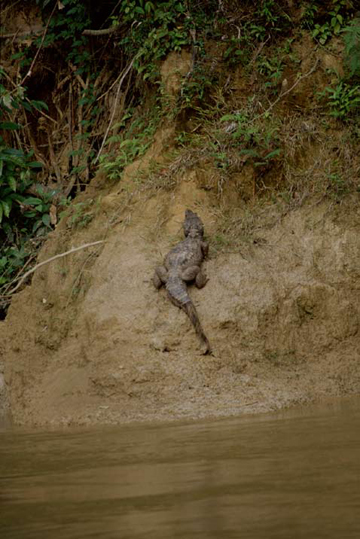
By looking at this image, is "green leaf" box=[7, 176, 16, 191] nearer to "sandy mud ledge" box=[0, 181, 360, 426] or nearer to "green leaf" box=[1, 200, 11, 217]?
"green leaf" box=[1, 200, 11, 217]

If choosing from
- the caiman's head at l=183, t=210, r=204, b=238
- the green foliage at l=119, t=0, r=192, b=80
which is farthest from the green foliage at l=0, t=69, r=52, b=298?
the caiman's head at l=183, t=210, r=204, b=238

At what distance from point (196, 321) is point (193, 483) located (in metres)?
3.87

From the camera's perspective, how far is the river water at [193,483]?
290cm

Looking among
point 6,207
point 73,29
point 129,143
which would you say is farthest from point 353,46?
point 6,207

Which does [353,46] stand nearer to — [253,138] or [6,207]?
[253,138]

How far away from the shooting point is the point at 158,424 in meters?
6.24

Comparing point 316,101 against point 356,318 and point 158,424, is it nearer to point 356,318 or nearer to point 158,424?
point 356,318

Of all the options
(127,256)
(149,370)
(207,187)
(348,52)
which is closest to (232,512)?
(149,370)

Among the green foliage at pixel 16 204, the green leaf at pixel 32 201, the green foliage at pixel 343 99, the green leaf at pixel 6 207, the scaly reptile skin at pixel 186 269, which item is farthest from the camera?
the green leaf at pixel 32 201

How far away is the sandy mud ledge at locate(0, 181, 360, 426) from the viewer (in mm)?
7078

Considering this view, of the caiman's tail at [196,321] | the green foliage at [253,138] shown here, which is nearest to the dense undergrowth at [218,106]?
the green foliage at [253,138]

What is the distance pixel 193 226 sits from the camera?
8328 mm

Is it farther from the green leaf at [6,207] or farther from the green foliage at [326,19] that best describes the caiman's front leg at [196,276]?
the green foliage at [326,19]

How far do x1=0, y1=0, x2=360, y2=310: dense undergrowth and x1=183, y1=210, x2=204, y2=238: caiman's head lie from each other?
0.60 metres
